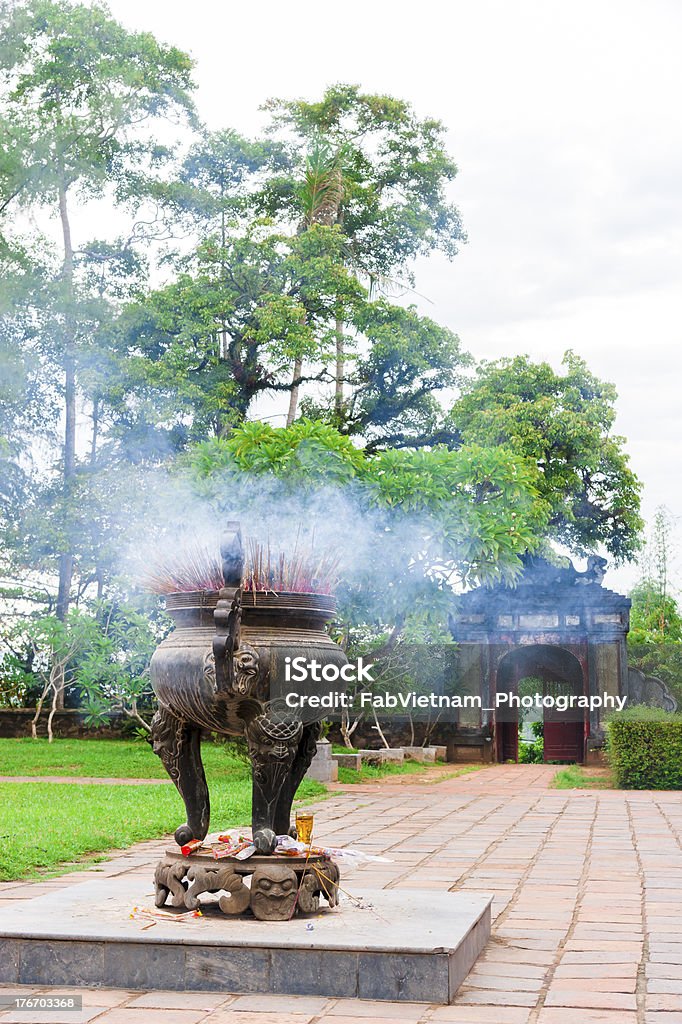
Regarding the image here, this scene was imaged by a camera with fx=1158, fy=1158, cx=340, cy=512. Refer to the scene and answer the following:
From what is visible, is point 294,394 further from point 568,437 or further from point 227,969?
point 227,969

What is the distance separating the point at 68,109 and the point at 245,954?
71.1 feet

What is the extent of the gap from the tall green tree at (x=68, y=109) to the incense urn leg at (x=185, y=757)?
1716cm

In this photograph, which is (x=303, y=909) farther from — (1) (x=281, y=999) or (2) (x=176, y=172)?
(2) (x=176, y=172)

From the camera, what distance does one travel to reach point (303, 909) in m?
4.44

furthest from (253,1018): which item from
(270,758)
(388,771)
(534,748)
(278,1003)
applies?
(534,748)

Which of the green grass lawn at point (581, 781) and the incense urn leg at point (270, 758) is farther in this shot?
the green grass lawn at point (581, 781)

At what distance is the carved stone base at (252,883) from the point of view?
436 centimetres

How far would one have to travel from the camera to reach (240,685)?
173 inches

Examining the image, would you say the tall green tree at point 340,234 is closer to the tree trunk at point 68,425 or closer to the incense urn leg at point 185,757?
the tree trunk at point 68,425

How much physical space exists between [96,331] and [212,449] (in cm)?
885

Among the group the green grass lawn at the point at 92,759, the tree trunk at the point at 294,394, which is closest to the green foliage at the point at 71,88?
the tree trunk at the point at 294,394

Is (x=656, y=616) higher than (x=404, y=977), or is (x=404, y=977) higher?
(x=656, y=616)

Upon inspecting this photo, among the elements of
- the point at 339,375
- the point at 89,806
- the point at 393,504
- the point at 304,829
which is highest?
the point at 339,375

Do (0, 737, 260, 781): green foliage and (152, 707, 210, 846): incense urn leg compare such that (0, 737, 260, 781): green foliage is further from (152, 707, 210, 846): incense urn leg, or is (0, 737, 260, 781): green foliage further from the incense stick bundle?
the incense stick bundle
